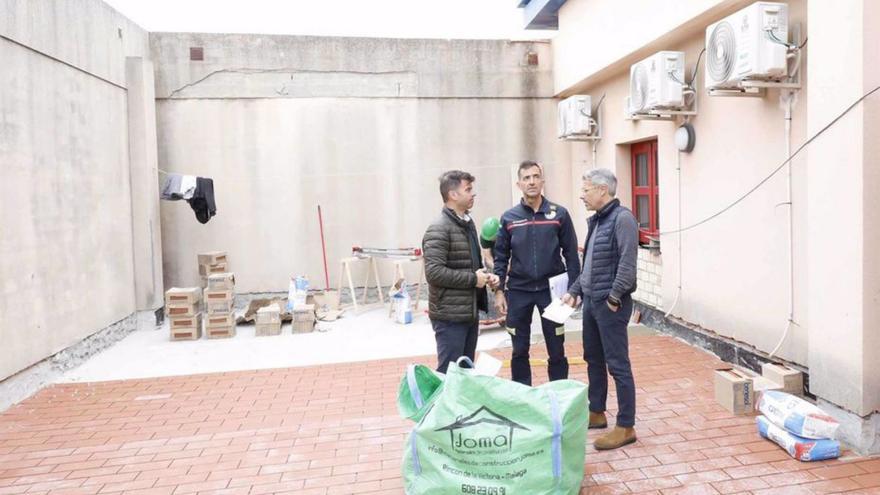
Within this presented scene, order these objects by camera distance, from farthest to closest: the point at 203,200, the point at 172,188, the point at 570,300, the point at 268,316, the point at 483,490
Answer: the point at 203,200, the point at 172,188, the point at 268,316, the point at 570,300, the point at 483,490

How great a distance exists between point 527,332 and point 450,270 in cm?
89

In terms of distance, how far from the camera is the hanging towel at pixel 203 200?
827 centimetres

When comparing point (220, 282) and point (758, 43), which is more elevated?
point (758, 43)

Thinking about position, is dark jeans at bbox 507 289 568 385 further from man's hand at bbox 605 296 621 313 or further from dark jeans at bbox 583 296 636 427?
man's hand at bbox 605 296 621 313

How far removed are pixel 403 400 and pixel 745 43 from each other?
3.57 m

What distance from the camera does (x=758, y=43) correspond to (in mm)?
4473

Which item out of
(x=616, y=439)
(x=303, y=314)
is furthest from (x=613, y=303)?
(x=303, y=314)

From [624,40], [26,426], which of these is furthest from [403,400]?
[624,40]

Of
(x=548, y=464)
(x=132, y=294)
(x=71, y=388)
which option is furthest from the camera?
(x=132, y=294)

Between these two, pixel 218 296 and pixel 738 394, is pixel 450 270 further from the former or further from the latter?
pixel 218 296

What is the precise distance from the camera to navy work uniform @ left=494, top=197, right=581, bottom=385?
14.5ft

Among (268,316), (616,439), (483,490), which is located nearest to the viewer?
(483,490)

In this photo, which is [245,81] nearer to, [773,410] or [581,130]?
[581,130]

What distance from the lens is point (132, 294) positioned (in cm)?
806
